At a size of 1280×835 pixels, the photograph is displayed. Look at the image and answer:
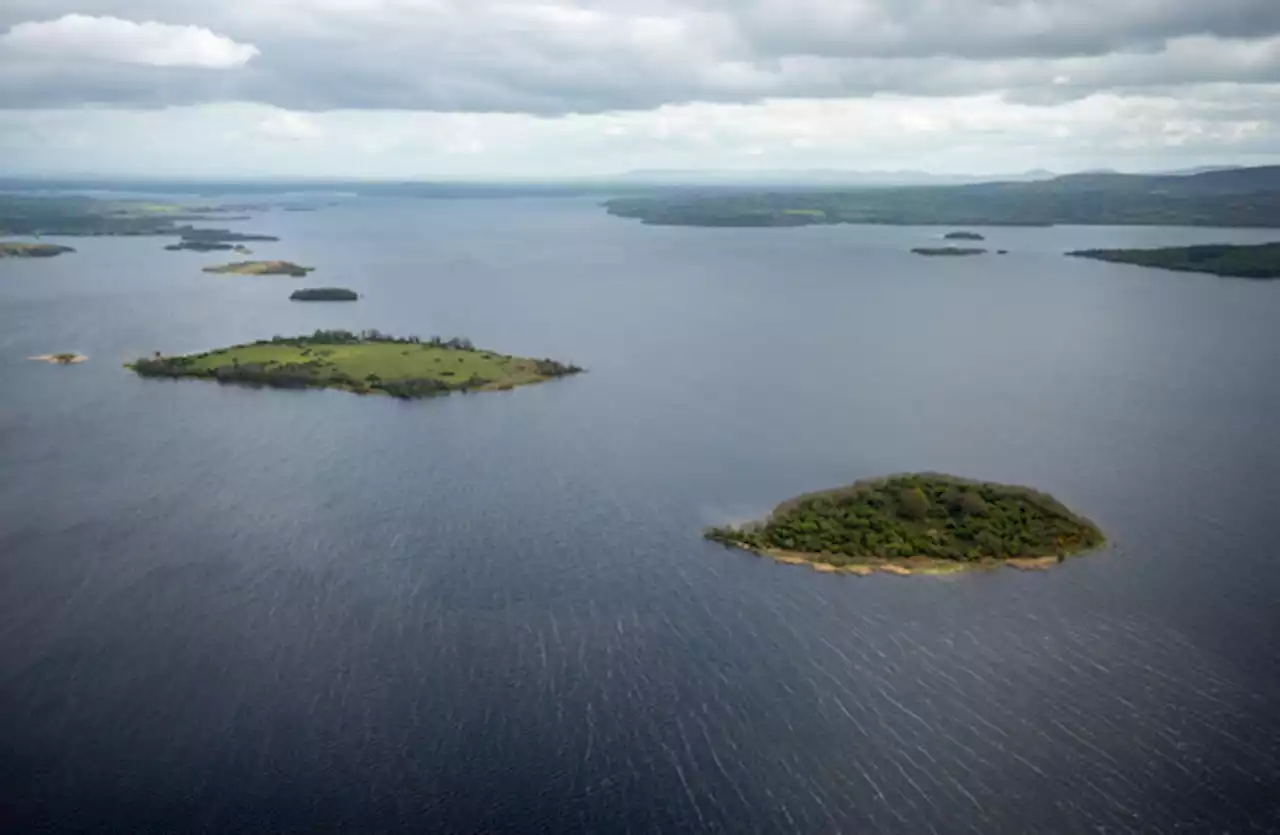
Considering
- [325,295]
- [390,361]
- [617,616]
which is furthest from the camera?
[325,295]

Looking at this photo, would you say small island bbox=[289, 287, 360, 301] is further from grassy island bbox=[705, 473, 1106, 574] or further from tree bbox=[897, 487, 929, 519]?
tree bbox=[897, 487, 929, 519]

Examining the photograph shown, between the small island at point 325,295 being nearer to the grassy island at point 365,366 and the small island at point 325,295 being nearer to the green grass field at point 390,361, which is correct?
the grassy island at point 365,366

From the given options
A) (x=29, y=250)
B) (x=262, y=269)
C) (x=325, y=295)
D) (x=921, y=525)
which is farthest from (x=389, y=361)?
(x=29, y=250)

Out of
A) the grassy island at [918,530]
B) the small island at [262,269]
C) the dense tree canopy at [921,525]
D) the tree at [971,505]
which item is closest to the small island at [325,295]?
the small island at [262,269]

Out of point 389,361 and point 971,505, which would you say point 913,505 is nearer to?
point 971,505

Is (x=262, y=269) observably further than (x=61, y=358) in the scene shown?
Yes

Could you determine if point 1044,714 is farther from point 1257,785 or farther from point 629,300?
point 629,300

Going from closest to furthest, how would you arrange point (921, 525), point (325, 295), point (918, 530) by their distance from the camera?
1. point (918, 530)
2. point (921, 525)
3. point (325, 295)

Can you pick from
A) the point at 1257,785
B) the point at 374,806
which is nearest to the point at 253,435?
the point at 374,806
